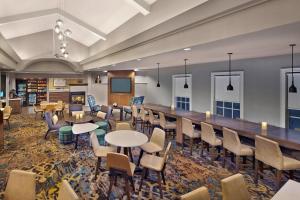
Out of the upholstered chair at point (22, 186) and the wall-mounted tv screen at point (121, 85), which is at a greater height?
the wall-mounted tv screen at point (121, 85)

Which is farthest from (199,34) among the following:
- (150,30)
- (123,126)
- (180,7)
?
(123,126)

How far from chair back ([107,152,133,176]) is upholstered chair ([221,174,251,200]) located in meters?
1.31

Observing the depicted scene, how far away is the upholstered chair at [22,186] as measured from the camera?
6.86 ft

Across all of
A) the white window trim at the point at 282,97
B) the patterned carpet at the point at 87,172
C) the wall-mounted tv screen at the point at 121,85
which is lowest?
the patterned carpet at the point at 87,172

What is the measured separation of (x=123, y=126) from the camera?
4594 mm

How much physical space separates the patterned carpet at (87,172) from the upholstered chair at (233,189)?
116cm

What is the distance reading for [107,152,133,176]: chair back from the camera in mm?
2730

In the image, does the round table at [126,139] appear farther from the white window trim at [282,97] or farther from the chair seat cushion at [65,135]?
the white window trim at [282,97]

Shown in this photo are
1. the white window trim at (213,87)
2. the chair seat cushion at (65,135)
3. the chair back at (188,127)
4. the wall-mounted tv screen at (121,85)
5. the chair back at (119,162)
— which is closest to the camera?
the chair back at (119,162)

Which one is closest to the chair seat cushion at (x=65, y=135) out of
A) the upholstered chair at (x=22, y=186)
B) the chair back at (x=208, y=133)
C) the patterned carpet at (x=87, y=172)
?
the patterned carpet at (x=87, y=172)

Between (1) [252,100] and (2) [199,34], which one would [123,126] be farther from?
(1) [252,100]

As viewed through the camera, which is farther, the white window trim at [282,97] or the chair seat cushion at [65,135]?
the chair seat cushion at [65,135]

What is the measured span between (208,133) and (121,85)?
7.51 metres

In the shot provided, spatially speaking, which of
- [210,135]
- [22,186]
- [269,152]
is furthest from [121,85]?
[22,186]
